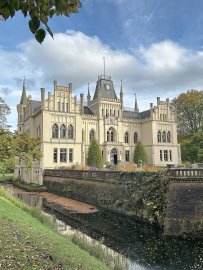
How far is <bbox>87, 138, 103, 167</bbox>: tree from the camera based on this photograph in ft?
138

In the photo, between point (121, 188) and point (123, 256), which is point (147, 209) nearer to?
point (121, 188)

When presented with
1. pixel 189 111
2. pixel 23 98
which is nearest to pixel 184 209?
pixel 189 111

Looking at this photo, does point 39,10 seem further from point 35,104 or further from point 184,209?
point 35,104

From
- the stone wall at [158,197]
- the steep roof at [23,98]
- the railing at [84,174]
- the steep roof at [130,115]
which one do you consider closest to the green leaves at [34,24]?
the stone wall at [158,197]

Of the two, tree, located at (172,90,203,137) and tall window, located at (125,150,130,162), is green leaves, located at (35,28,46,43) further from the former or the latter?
tall window, located at (125,150,130,162)

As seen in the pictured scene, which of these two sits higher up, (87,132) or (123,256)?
(87,132)

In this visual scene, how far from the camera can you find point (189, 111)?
4831cm

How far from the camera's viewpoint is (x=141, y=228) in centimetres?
1575

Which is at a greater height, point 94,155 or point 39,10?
point 94,155

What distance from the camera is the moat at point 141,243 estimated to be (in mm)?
10398

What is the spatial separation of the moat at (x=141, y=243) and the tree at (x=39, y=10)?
933cm

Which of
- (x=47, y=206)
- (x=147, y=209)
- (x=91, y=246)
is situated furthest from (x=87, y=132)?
(x=91, y=246)

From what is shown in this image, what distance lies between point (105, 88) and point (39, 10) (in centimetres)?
4857

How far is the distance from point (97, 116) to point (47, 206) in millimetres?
25255
